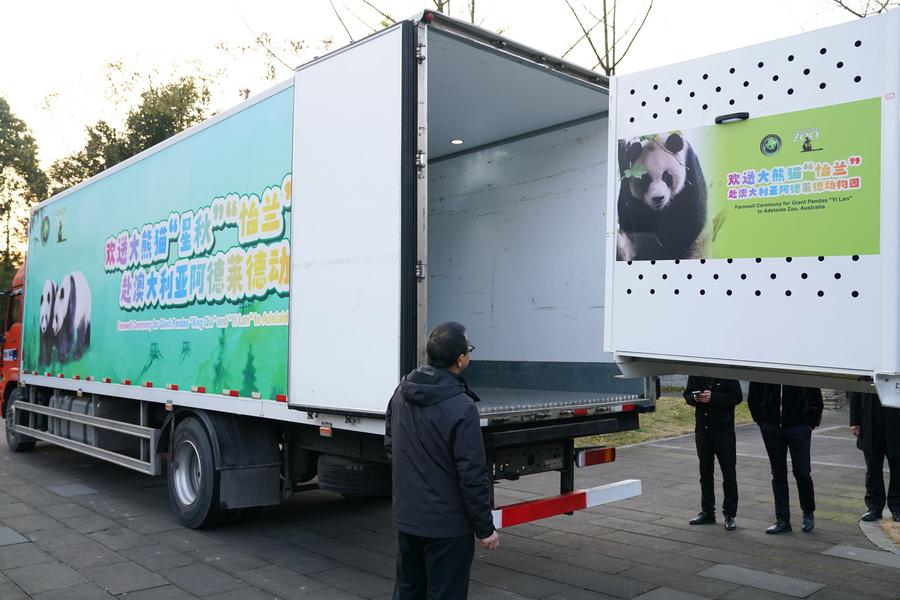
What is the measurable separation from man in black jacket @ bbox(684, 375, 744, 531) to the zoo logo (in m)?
3.35

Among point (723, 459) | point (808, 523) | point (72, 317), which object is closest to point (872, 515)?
point (808, 523)

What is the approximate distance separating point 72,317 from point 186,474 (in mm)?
3632

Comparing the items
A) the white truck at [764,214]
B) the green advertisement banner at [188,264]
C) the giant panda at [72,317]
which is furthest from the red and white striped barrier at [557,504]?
the giant panda at [72,317]

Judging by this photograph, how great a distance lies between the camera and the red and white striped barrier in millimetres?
4465

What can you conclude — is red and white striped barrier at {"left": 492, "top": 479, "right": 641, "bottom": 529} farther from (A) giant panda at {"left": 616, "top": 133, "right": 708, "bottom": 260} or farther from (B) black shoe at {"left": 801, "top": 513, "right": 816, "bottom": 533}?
(B) black shoe at {"left": 801, "top": 513, "right": 816, "bottom": 533}

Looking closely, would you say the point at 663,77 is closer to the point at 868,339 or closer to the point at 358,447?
the point at 868,339

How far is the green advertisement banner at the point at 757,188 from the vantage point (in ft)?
10.2

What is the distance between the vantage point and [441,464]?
3320 mm

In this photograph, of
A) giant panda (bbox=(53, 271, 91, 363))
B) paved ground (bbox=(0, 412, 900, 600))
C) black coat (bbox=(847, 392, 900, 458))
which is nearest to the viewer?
paved ground (bbox=(0, 412, 900, 600))

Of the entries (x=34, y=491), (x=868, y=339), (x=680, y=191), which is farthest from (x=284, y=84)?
(x=34, y=491)

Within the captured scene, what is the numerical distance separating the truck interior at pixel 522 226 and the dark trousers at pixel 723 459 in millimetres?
1236

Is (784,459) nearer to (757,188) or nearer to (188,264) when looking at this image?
Result: (757,188)

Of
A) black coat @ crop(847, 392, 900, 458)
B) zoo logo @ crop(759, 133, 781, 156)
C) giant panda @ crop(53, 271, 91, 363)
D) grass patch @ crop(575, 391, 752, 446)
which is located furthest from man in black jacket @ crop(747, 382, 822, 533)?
giant panda @ crop(53, 271, 91, 363)

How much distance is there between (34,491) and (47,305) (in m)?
2.90
